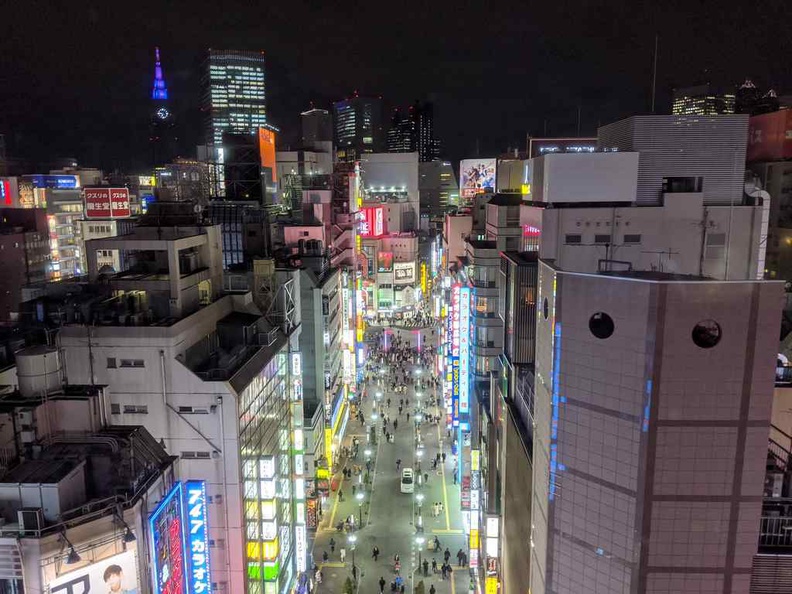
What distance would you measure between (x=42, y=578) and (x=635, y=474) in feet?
33.3

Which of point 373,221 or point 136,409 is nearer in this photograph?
point 136,409

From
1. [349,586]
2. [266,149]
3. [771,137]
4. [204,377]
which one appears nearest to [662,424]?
[204,377]

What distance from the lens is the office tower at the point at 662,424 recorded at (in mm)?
10336

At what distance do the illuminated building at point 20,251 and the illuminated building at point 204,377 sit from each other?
42792 millimetres

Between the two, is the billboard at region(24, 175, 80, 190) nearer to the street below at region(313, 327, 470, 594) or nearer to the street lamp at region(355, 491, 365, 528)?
the street below at region(313, 327, 470, 594)

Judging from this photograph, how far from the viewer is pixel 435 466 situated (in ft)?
133

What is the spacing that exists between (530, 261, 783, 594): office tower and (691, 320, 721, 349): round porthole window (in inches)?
0.7

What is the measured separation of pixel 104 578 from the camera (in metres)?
9.85

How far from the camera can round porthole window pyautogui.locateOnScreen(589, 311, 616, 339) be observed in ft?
36.7

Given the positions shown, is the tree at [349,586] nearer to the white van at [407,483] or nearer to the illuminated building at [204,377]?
the illuminated building at [204,377]

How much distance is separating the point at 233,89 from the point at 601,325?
592 feet

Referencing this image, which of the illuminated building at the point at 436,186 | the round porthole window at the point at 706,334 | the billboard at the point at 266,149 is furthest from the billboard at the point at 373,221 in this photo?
the round porthole window at the point at 706,334

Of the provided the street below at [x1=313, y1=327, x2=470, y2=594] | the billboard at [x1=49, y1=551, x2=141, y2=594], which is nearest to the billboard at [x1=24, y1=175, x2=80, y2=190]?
the street below at [x1=313, y1=327, x2=470, y2=594]

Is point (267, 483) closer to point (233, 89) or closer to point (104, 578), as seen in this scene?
point (104, 578)
